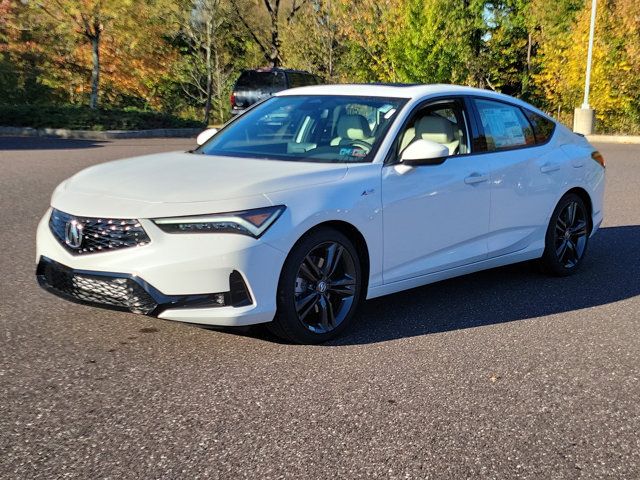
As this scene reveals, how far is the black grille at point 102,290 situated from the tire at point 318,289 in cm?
76

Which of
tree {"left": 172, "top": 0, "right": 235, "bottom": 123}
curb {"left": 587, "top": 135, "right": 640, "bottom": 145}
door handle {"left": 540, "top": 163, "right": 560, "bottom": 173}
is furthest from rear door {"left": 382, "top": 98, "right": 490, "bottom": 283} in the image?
tree {"left": 172, "top": 0, "right": 235, "bottom": 123}

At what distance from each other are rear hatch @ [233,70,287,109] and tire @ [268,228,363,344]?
19231 mm

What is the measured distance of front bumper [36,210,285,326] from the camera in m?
4.21

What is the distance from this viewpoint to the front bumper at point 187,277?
4215 millimetres

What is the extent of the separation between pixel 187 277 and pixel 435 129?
242cm

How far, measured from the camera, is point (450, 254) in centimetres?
555

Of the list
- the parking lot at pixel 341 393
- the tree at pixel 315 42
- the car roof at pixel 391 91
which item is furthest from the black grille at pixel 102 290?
the tree at pixel 315 42

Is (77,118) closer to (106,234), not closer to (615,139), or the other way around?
(615,139)

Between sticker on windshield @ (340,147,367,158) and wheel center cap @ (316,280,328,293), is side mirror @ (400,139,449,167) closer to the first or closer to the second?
sticker on windshield @ (340,147,367,158)

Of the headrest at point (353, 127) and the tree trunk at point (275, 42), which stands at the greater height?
the tree trunk at point (275, 42)

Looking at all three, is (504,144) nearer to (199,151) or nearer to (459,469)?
(199,151)

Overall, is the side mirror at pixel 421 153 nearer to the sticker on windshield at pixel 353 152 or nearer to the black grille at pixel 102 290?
the sticker on windshield at pixel 353 152

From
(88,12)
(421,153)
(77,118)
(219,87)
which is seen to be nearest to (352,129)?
(421,153)

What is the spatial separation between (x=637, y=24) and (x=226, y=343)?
2814cm
